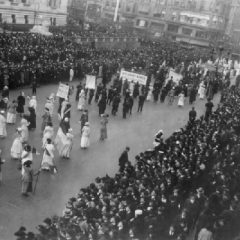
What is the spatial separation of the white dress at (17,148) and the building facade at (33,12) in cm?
3213

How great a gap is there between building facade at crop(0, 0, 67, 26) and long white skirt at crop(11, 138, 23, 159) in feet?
105

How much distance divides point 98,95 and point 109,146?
6435mm

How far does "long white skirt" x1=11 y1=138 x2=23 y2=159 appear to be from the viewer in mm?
14273

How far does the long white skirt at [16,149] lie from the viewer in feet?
46.8

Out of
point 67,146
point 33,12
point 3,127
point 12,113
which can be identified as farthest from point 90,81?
point 33,12

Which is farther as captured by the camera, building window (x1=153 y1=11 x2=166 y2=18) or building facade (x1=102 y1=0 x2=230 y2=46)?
building window (x1=153 y1=11 x2=166 y2=18)

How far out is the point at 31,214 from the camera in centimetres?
1159

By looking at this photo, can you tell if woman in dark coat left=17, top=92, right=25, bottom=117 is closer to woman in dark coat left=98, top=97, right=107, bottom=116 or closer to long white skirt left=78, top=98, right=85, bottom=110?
long white skirt left=78, top=98, right=85, bottom=110

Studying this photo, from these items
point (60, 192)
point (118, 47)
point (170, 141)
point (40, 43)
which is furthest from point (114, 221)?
point (118, 47)

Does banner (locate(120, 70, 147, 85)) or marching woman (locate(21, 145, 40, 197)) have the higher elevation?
banner (locate(120, 70, 147, 85))

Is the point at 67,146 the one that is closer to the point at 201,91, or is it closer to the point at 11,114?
the point at 11,114

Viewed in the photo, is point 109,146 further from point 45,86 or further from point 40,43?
point 40,43

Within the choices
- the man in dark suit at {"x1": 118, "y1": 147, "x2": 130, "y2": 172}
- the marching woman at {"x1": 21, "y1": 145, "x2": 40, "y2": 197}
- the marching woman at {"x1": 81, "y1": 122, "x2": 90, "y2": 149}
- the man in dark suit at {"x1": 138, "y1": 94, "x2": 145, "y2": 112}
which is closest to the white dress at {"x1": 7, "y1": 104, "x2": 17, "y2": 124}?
the marching woman at {"x1": 81, "y1": 122, "x2": 90, "y2": 149}

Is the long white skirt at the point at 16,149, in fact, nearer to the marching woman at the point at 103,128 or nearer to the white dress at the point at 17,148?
the white dress at the point at 17,148
